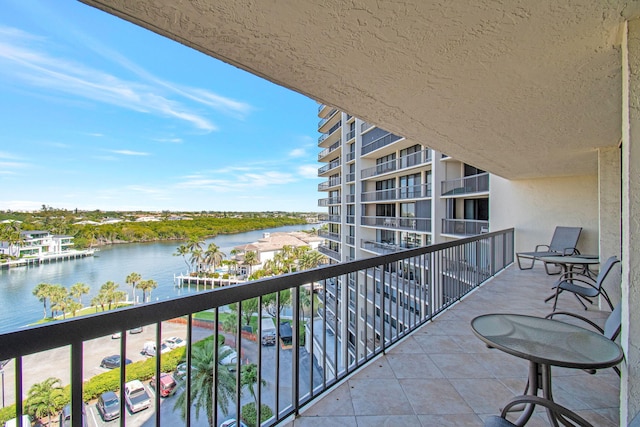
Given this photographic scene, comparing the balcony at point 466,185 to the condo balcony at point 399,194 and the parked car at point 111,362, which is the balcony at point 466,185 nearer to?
Answer: the condo balcony at point 399,194

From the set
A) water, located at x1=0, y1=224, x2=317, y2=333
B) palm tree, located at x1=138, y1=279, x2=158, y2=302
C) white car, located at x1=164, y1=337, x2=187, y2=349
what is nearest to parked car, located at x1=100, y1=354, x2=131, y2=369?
white car, located at x1=164, y1=337, x2=187, y2=349

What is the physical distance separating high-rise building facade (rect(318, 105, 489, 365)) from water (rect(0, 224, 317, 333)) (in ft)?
Answer: 37.4

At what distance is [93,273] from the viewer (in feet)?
62.8

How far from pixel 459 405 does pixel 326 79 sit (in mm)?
2462

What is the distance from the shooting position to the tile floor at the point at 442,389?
1.96 m

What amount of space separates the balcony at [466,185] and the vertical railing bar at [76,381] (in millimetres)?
12485

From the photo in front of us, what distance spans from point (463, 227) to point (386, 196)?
644cm

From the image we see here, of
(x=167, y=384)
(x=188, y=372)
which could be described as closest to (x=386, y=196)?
(x=167, y=384)

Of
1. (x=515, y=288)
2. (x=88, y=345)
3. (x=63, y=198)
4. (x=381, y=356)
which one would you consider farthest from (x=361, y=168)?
Result: (x=63, y=198)

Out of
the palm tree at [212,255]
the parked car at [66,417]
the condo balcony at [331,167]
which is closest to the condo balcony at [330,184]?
the condo balcony at [331,167]

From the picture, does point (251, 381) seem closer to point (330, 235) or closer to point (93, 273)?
point (93, 273)

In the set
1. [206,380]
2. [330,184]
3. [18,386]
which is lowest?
[206,380]

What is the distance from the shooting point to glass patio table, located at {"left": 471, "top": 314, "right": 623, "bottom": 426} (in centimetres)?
149

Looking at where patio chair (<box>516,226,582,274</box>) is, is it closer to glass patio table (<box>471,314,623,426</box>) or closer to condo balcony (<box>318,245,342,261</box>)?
glass patio table (<box>471,314,623,426</box>)
